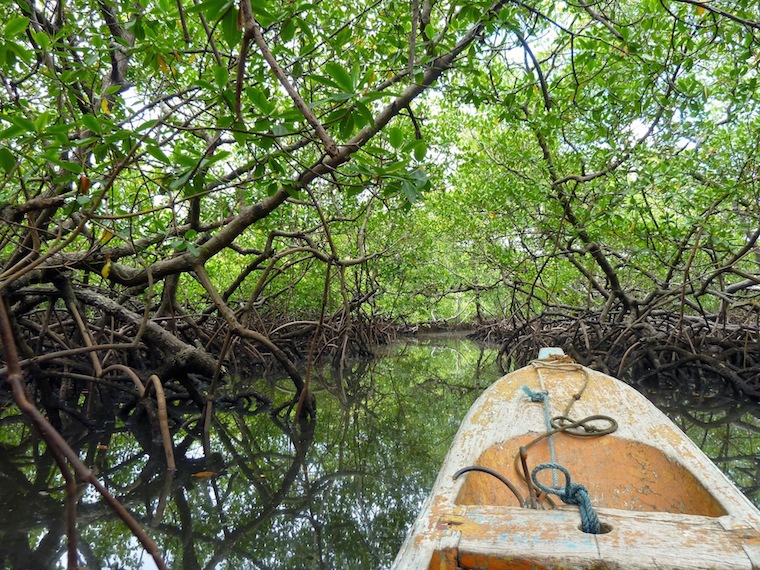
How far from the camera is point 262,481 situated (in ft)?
9.29

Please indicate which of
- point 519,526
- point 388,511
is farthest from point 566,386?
point 519,526

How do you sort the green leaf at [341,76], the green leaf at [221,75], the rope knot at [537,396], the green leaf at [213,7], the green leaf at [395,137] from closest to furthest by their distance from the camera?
the green leaf at [213,7], the green leaf at [341,76], the green leaf at [395,137], the green leaf at [221,75], the rope knot at [537,396]

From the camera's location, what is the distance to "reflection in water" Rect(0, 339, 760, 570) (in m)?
2.05

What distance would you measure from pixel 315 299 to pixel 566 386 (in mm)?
7386

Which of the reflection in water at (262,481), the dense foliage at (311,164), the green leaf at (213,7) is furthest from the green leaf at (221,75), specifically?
the reflection in water at (262,481)

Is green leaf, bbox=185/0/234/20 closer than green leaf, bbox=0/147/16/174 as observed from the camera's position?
Yes

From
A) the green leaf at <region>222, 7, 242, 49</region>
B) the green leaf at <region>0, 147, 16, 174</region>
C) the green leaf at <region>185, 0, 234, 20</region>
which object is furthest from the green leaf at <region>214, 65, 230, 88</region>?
the green leaf at <region>0, 147, 16, 174</region>

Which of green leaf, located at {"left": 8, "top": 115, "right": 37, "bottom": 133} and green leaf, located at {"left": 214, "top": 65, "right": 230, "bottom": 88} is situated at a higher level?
green leaf, located at {"left": 214, "top": 65, "right": 230, "bottom": 88}

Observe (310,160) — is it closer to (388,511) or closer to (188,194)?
(188,194)

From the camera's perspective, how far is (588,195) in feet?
16.8

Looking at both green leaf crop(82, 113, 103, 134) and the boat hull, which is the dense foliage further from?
the boat hull

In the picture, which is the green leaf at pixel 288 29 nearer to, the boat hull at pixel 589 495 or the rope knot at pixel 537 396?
the boat hull at pixel 589 495

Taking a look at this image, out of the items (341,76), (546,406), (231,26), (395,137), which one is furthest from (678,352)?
(231,26)

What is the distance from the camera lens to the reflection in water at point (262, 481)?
2046 millimetres
